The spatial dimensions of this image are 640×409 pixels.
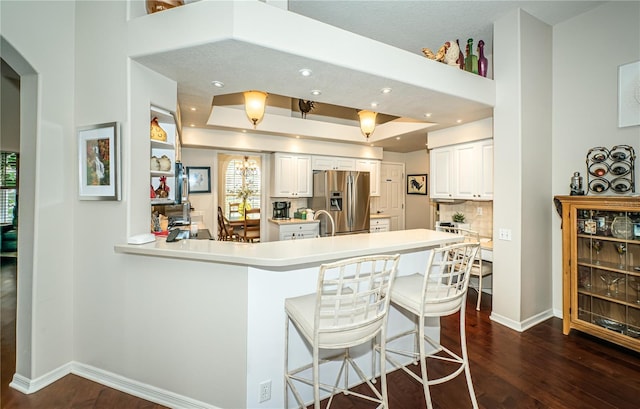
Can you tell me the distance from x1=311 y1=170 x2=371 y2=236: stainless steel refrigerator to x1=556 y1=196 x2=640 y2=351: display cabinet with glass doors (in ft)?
9.58

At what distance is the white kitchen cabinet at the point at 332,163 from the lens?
524cm

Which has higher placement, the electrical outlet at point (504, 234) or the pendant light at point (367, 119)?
the pendant light at point (367, 119)

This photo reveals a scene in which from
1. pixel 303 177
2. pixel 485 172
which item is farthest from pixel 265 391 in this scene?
pixel 303 177

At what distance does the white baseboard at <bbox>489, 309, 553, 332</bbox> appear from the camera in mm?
2828

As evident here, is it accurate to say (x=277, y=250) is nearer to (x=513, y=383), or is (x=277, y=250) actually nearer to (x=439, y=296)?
(x=439, y=296)

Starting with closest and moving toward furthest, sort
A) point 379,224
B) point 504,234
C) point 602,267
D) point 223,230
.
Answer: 1. point 602,267
2. point 504,234
3. point 223,230
4. point 379,224

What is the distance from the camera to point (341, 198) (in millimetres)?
5074

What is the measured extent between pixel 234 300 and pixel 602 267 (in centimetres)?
321

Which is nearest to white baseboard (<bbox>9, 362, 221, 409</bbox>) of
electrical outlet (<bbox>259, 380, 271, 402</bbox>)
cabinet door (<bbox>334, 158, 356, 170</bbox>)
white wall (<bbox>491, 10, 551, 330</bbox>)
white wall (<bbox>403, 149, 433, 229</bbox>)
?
electrical outlet (<bbox>259, 380, 271, 402</bbox>)

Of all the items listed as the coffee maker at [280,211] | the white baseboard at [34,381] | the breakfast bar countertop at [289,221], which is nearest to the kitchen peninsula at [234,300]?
the white baseboard at [34,381]

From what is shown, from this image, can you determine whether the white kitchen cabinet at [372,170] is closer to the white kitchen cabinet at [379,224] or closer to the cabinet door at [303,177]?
the white kitchen cabinet at [379,224]

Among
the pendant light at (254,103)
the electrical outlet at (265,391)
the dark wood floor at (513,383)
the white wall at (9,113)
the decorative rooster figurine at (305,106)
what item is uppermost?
the decorative rooster figurine at (305,106)

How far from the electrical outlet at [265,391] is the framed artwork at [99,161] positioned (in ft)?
5.25

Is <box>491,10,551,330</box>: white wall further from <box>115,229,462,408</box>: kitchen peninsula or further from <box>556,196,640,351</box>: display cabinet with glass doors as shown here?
<box>115,229,462,408</box>: kitchen peninsula
